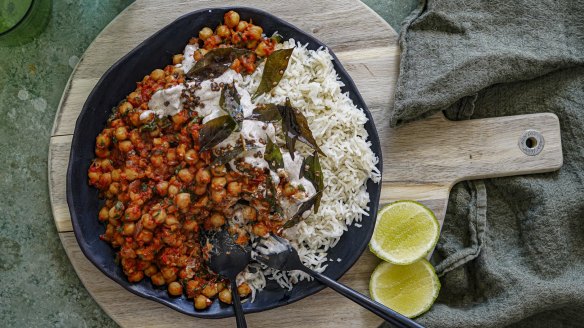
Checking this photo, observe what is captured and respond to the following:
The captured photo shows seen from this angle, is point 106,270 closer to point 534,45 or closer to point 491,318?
point 491,318

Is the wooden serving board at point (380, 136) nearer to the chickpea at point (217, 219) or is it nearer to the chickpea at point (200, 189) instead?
the chickpea at point (217, 219)

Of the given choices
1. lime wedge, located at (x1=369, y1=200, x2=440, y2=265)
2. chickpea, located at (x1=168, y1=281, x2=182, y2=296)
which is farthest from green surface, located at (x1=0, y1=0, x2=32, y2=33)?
lime wedge, located at (x1=369, y1=200, x2=440, y2=265)

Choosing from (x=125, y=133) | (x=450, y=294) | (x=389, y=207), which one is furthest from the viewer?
(x=450, y=294)

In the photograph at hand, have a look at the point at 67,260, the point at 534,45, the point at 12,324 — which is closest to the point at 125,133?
the point at 67,260

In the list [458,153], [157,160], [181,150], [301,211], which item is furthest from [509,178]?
[157,160]

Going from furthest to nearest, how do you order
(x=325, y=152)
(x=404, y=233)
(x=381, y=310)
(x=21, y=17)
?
(x=21, y=17), (x=404, y=233), (x=325, y=152), (x=381, y=310)

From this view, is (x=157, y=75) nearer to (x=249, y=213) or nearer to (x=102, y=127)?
(x=102, y=127)

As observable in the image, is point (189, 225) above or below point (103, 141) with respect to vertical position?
below
